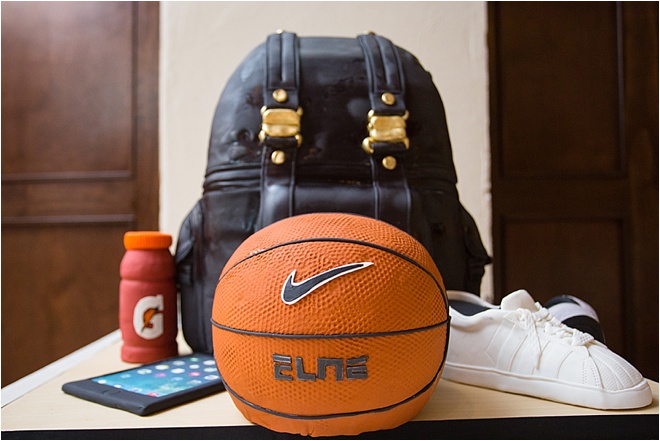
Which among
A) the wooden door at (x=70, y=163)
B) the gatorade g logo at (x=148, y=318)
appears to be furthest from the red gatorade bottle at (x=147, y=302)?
the wooden door at (x=70, y=163)

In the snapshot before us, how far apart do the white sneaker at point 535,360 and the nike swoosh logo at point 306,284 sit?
33 centimetres

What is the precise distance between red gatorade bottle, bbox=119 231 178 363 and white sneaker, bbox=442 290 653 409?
21.9 inches

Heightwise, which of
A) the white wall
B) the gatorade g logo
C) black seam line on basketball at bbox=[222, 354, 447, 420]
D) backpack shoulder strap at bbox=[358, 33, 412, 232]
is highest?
the white wall

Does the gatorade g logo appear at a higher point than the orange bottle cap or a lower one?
lower

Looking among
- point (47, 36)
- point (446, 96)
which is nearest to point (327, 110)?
point (446, 96)

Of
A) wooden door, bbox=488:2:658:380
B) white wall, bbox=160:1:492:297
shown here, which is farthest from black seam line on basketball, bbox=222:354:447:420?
wooden door, bbox=488:2:658:380

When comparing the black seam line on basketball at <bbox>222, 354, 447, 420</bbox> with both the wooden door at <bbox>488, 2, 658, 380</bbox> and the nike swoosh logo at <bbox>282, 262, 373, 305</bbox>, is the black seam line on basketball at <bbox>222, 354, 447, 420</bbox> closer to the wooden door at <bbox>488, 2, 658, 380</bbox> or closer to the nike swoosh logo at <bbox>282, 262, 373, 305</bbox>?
the nike swoosh logo at <bbox>282, 262, 373, 305</bbox>

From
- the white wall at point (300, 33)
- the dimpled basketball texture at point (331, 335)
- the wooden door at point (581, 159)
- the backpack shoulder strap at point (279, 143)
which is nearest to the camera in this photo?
the dimpled basketball texture at point (331, 335)

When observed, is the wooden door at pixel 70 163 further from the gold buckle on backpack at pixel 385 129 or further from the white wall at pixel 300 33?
the gold buckle on backpack at pixel 385 129

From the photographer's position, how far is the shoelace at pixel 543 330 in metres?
0.79

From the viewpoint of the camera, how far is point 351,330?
62cm

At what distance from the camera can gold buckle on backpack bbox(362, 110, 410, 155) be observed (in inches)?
40.0

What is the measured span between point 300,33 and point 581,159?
111cm

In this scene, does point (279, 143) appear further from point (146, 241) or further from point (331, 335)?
point (331, 335)
